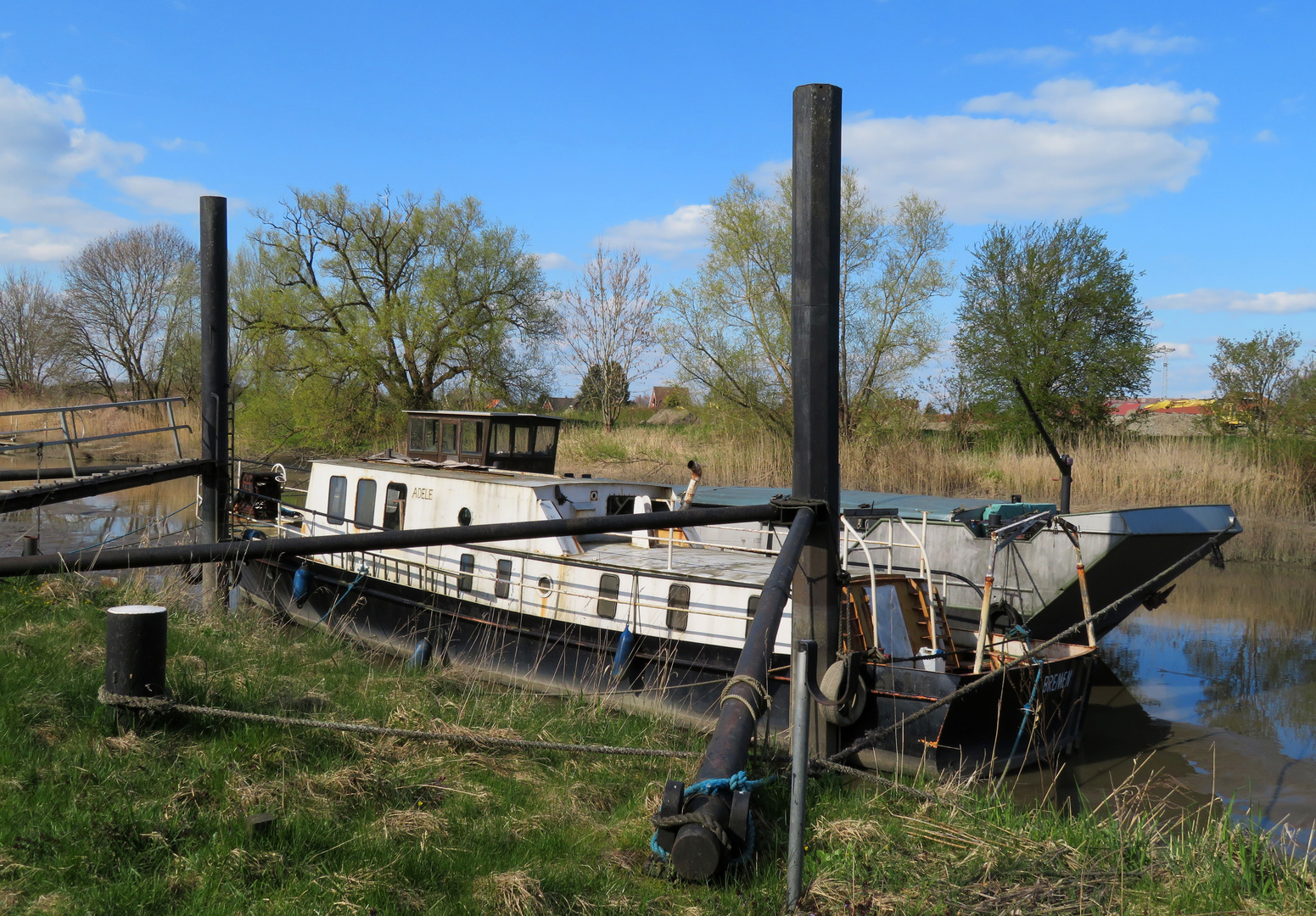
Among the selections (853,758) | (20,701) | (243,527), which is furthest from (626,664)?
(243,527)

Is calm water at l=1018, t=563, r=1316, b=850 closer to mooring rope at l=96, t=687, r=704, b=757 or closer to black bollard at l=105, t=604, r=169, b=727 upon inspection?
mooring rope at l=96, t=687, r=704, b=757

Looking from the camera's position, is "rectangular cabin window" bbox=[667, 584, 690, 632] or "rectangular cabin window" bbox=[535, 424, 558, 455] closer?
"rectangular cabin window" bbox=[667, 584, 690, 632]

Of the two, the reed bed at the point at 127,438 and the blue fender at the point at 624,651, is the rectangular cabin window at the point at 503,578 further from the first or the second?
the reed bed at the point at 127,438

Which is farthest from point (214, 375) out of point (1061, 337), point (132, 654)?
point (1061, 337)

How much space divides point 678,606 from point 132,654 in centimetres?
598

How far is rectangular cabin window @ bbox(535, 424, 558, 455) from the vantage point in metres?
13.9

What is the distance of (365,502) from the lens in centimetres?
1262

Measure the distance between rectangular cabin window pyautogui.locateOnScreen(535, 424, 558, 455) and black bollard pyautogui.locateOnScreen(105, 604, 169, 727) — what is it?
31.8 feet

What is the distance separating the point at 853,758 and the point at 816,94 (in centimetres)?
574

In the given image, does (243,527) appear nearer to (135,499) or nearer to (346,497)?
(346,497)

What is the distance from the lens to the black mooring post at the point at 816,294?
471 cm

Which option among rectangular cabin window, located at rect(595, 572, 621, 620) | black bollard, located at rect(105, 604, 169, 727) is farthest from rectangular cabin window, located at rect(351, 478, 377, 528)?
black bollard, located at rect(105, 604, 169, 727)

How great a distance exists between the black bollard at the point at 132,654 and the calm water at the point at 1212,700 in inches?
202

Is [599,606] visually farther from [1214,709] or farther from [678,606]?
[1214,709]
